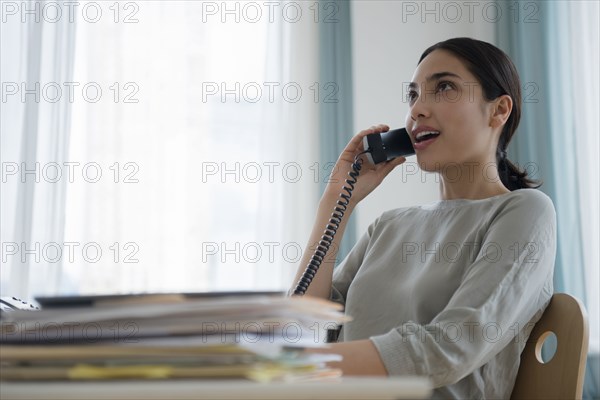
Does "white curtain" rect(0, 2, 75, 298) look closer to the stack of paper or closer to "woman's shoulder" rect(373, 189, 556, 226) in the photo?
"woman's shoulder" rect(373, 189, 556, 226)

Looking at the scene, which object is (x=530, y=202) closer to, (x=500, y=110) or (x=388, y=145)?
Answer: (x=500, y=110)

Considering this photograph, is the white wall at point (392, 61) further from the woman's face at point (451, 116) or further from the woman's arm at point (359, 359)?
the woman's arm at point (359, 359)

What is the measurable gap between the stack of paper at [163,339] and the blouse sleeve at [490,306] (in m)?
0.47

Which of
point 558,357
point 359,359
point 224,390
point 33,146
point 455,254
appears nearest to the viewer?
point 224,390

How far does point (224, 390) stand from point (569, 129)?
9.51 ft

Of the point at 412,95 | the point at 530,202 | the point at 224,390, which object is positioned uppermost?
the point at 412,95

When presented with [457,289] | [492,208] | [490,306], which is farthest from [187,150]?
[490,306]

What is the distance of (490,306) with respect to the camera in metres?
1.19

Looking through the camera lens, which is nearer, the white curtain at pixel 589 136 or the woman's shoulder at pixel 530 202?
the woman's shoulder at pixel 530 202

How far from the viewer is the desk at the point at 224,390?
478 millimetres

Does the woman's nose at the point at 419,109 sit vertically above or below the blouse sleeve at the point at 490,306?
above

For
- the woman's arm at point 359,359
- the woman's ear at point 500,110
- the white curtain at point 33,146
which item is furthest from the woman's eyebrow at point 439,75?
the white curtain at point 33,146

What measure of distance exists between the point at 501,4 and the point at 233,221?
5.44ft

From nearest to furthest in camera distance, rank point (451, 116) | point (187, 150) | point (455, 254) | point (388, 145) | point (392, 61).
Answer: point (455, 254) < point (451, 116) < point (388, 145) < point (187, 150) < point (392, 61)
